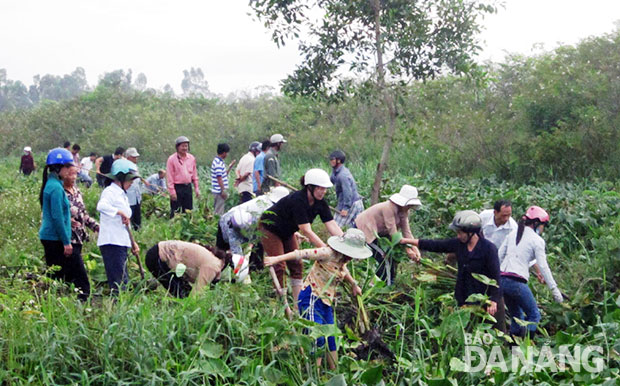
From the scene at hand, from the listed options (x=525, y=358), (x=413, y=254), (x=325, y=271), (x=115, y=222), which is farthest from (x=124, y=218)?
(x=525, y=358)

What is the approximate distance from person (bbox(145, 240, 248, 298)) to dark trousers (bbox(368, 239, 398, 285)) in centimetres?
163

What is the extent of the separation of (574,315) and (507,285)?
671 millimetres

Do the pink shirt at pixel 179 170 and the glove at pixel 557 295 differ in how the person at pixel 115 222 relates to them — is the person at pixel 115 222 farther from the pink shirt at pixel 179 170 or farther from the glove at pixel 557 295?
the glove at pixel 557 295

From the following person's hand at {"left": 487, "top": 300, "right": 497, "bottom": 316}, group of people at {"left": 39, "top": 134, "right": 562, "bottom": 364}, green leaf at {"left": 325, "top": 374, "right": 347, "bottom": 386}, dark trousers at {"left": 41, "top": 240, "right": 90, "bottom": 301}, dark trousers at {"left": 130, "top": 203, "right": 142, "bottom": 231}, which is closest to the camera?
green leaf at {"left": 325, "top": 374, "right": 347, "bottom": 386}

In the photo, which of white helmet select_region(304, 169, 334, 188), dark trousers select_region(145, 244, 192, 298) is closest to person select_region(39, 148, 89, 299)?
dark trousers select_region(145, 244, 192, 298)

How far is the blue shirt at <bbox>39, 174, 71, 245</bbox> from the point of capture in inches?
232

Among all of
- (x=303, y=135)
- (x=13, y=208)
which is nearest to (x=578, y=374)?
(x=13, y=208)

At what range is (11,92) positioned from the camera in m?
97.3

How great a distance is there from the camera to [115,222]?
6117 millimetres

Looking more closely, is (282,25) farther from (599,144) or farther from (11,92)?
(11,92)

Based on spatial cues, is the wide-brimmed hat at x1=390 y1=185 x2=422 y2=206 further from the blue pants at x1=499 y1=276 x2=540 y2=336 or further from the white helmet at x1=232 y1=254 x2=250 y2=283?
the white helmet at x1=232 y1=254 x2=250 y2=283

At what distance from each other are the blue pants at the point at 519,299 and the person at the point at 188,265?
7.75 feet

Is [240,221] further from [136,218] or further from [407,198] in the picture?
[136,218]

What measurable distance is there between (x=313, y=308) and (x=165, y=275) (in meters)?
1.53
